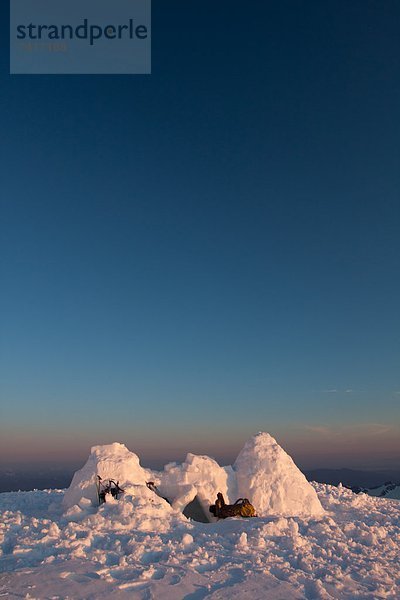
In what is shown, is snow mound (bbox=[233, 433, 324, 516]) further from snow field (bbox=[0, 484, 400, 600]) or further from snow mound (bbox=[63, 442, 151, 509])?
snow mound (bbox=[63, 442, 151, 509])

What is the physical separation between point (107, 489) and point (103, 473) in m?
0.69

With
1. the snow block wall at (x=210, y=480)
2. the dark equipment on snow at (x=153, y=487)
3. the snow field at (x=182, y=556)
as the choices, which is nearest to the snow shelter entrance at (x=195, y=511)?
the snow block wall at (x=210, y=480)

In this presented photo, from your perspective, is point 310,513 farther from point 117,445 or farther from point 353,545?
point 117,445

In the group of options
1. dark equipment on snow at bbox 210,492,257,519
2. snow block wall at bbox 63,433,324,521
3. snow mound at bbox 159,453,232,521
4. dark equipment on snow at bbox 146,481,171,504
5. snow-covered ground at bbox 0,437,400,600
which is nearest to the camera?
snow-covered ground at bbox 0,437,400,600

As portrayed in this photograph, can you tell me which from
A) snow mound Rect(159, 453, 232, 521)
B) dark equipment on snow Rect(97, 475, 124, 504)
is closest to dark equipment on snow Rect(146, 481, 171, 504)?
snow mound Rect(159, 453, 232, 521)

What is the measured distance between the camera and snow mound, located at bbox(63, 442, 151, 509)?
1673 cm

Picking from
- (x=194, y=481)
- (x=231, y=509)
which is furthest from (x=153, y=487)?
(x=231, y=509)

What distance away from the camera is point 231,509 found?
1681 cm

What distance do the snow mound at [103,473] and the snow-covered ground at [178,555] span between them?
17 cm

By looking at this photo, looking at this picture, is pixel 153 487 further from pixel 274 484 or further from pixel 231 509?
pixel 274 484

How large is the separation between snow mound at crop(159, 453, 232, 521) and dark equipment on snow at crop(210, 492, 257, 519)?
647mm

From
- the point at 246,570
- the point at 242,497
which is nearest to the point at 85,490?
the point at 242,497

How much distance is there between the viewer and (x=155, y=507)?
15172mm

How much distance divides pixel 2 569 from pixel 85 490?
19.1 feet
